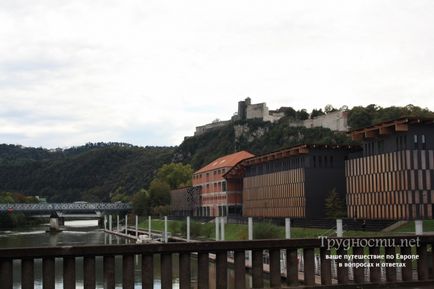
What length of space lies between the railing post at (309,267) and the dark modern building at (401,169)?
189 feet

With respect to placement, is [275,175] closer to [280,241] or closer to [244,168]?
[244,168]

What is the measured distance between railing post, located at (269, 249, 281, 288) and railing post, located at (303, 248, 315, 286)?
0.66 m

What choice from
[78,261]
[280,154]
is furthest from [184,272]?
[280,154]

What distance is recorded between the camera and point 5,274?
1091 centimetres

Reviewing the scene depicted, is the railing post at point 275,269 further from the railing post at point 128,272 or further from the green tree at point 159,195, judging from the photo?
the green tree at point 159,195

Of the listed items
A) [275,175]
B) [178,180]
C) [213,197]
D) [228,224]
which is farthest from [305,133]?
[228,224]

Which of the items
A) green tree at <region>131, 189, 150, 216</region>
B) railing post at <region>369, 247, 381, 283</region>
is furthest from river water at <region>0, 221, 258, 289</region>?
green tree at <region>131, 189, 150, 216</region>

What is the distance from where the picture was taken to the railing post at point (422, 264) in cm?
1350

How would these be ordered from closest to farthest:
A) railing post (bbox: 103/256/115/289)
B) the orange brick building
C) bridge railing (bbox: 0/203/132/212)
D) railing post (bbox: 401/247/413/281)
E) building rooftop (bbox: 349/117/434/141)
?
railing post (bbox: 103/256/115/289), railing post (bbox: 401/247/413/281), building rooftop (bbox: 349/117/434/141), the orange brick building, bridge railing (bbox: 0/203/132/212)

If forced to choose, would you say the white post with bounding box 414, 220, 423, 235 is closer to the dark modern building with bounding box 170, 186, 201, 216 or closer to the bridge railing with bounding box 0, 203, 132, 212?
the dark modern building with bounding box 170, 186, 201, 216

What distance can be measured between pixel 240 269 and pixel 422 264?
4.58 metres

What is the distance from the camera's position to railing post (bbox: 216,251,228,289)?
39.9 feet

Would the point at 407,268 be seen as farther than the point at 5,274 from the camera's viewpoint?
Yes

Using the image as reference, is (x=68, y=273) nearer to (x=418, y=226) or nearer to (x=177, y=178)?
(x=418, y=226)
